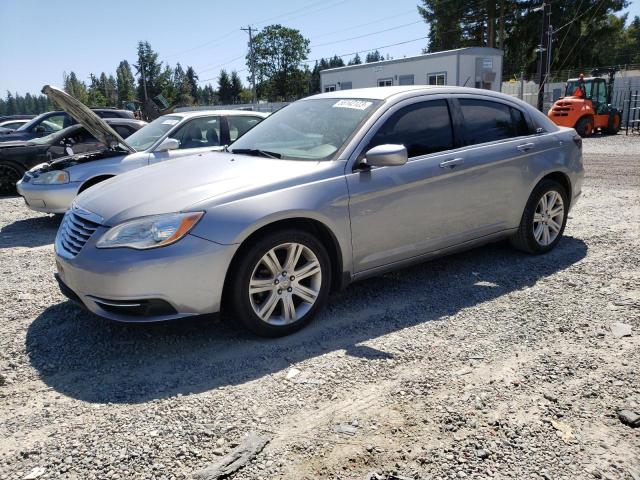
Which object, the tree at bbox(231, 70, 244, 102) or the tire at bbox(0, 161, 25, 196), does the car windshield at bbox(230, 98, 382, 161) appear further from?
the tree at bbox(231, 70, 244, 102)

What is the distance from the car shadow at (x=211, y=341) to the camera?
313 centimetres

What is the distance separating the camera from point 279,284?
11.7 ft

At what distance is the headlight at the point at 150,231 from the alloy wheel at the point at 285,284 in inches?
21.4

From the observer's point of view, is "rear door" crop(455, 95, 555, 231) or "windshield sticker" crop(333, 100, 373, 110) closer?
"windshield sticker" crop(333, 100, 373, 110)

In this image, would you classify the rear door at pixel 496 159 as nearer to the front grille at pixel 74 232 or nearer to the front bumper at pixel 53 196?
the front grille at pixel 74 232

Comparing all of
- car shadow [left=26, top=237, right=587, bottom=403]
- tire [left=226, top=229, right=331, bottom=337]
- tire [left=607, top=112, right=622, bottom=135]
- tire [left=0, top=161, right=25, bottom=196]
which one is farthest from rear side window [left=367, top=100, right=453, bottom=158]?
tire [left=607, top=112, right=622, bottom=135]

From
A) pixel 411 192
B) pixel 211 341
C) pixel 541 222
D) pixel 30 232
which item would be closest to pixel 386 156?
pixel 411 192

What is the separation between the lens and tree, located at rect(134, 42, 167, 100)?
94.8 meters

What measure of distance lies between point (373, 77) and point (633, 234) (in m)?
25.1

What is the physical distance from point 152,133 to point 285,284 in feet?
17.3

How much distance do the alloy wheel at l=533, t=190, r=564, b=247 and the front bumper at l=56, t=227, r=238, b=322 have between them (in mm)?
3397

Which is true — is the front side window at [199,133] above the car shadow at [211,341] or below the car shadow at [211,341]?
above

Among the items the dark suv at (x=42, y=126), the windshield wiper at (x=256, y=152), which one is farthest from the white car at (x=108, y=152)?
the dark suv at (x=42, y=126)

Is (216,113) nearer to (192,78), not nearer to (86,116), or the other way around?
(86,116)
